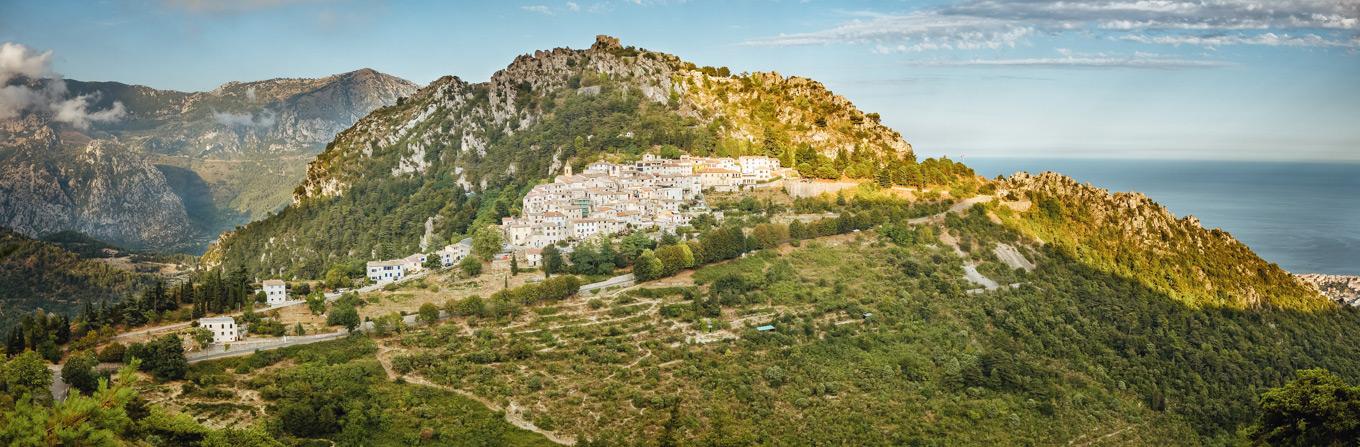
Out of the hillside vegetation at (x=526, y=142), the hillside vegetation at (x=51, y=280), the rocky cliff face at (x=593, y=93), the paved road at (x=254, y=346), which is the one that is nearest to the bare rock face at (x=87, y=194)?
the hillside vegetation at (x=51, y=280)

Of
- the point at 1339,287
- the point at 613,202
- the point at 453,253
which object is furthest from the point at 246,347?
the point at 1339,287

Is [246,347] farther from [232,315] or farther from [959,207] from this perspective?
[959,207]

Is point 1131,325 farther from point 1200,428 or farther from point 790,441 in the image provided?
point 790,441

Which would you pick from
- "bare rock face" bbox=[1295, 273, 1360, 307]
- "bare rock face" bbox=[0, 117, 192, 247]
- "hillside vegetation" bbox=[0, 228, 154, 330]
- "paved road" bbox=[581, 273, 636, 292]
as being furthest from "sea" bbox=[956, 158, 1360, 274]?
"bare rock face" bbox=[0, 117, 192, 247]

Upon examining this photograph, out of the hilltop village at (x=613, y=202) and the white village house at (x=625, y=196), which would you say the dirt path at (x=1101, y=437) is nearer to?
the hilltop village at (x=613, y=202)

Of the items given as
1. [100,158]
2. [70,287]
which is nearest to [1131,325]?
[70,287]

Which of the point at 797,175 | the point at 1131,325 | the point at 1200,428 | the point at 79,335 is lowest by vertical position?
the point at 1200,428
